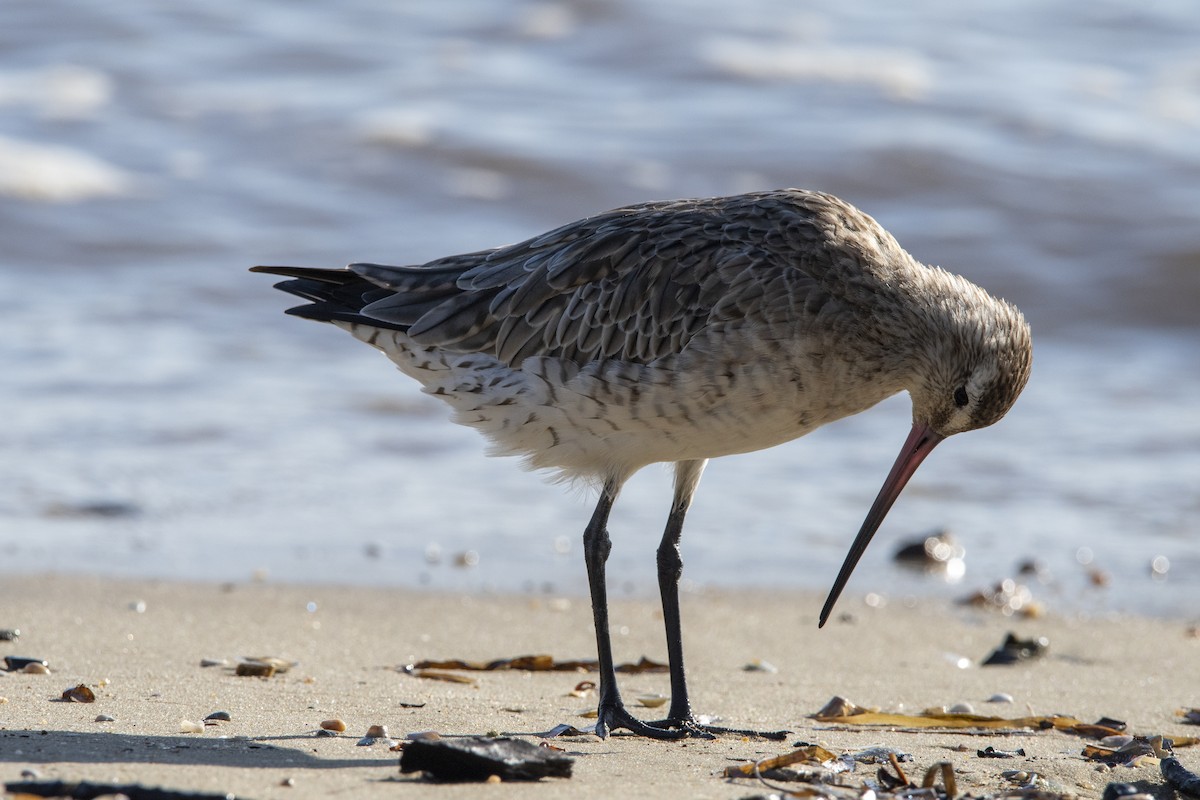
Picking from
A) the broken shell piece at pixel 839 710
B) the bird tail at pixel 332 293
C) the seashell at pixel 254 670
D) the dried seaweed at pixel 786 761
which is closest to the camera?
the dried seaweed at pixel 786 761

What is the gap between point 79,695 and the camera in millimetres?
4656

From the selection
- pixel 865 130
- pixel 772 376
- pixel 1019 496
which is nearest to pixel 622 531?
pixel 1019 496

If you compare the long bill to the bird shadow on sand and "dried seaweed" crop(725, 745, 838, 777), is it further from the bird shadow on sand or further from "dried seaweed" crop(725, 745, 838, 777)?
the bird shadow on sand

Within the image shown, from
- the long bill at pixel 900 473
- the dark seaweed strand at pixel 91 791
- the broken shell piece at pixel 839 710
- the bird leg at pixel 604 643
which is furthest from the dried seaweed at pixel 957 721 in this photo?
the dark seaweed strand at pixel 91 791

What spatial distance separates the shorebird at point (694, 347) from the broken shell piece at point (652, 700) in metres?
0.26

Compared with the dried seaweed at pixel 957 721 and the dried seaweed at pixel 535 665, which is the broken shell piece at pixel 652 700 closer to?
the dried seaweed at pixel 535 665

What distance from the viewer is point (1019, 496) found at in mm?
8211

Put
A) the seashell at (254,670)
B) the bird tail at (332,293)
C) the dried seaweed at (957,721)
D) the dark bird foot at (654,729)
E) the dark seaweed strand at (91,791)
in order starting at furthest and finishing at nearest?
the bird tail at (332,293), the seashell at (254,670), the dried seaweed at (957,721), the dark bird foot at (654,729), the dark seaweed strand at (91,791)

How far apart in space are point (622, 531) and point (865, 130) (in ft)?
26.4

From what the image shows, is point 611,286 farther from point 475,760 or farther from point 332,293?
point 475,760

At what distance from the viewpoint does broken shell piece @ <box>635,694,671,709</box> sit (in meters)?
5.36

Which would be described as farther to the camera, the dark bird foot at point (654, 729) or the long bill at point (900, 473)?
the long bill at point (900, 473)

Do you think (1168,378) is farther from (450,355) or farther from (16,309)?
(16,309)

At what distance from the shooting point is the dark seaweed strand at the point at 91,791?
3.54 m
